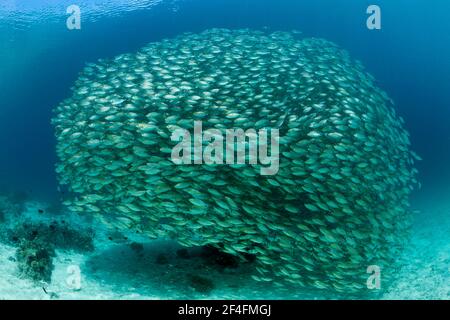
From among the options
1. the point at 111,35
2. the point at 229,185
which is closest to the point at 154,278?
the point at 229,185

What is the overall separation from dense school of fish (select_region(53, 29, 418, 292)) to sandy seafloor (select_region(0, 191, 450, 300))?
656 mm

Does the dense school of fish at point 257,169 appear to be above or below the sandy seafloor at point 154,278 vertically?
above

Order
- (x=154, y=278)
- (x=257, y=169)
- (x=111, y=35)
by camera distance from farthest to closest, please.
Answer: (x=111, y=35)
(x=154, y=278)
(x=257, y=169)

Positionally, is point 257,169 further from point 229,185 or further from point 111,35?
point 111,35

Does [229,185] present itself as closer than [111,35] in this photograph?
Yes

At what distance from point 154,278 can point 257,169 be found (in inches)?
144

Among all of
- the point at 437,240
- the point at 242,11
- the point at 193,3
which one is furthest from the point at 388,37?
the point at 437,240

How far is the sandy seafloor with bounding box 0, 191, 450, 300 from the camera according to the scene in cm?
766

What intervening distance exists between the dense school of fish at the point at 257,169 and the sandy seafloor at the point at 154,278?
656 millimetres

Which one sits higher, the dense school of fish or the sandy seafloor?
the dense school of fish

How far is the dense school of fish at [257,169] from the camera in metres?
7.68

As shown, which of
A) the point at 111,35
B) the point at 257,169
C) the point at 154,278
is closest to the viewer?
the point at 257,169

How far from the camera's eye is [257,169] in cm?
767
